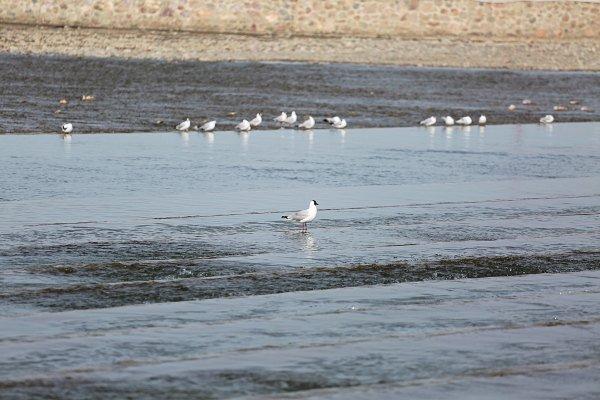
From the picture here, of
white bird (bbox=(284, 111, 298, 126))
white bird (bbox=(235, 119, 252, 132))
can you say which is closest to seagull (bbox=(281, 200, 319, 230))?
white bird (bbox=(235, 119, 252, 132))

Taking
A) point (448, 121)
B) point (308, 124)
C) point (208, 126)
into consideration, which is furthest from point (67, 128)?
point (448, 121)

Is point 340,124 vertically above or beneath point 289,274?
above

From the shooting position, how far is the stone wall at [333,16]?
4275cm

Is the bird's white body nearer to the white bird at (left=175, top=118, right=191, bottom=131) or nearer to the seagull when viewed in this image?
the white bird at (left=175, top=118, right=191, bottom=131)

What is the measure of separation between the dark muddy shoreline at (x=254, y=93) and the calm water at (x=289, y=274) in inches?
207

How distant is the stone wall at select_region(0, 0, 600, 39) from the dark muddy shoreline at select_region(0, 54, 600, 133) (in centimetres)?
407

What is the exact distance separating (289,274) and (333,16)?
32659 mm

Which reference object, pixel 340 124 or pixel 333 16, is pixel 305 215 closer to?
pixel 340 124

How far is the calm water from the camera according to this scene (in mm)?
8680

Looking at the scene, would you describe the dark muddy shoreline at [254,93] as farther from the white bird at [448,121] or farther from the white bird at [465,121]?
the white bird at [465,121]

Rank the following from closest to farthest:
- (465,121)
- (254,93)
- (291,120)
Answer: (291,120)
(465,121)
(254,93)

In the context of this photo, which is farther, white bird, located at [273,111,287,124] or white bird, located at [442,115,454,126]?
white bird, located at [442,115,454,126]

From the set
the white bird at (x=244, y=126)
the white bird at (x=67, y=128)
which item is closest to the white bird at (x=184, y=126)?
the white bird at (x=244, y=126)

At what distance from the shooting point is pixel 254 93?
31.1 meters
